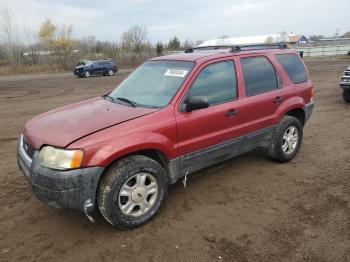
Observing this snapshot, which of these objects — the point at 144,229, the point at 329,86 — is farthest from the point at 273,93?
the point at 329,86

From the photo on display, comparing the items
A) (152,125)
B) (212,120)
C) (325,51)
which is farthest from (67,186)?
(325,51)

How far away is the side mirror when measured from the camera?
3844mm

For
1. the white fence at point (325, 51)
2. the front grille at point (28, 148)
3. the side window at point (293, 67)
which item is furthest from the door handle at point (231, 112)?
the white fence at point (325, 51)

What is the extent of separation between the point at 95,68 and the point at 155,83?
26.5 meters

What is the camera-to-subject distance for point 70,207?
3285 mm

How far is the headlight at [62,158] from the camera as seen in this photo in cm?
319

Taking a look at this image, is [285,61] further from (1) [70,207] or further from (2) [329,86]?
(2) [329,86]

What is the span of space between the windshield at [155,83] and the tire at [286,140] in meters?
1.91

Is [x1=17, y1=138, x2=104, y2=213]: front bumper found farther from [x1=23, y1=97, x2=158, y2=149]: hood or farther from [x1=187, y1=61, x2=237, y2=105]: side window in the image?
[x1=187, y1=61, x2=237, y2=105]: side window

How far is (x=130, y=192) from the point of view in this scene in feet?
11.8

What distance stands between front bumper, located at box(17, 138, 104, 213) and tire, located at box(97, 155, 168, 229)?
136 mm

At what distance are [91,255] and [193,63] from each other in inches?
98.5

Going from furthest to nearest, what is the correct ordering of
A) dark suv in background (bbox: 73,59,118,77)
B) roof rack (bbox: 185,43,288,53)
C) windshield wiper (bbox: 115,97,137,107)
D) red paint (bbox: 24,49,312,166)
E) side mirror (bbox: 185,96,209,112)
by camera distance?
dark suv in background (bbox: 73,59,118,77) < roof rack (bbox: 185,43,288,53) < windshield wiper (bbox: 115,97,137,107) < side mirror (bbox: 185,96,209,112) < red paint (bbox: 24,49,312,166)

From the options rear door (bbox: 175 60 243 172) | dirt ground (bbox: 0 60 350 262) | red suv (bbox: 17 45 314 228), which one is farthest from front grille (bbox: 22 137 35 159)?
rear door (bbox: 175 60 243 172)
